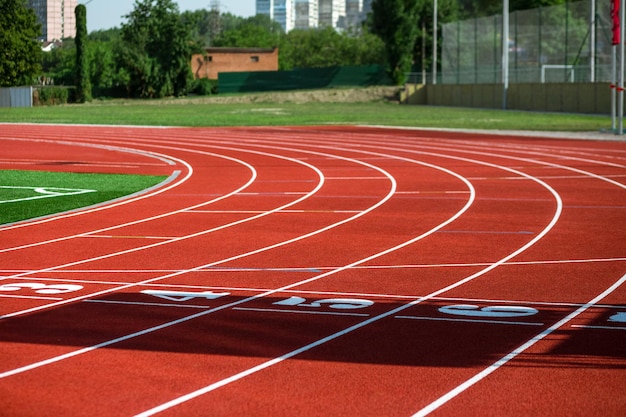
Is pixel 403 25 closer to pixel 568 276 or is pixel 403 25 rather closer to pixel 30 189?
pixel 30 189

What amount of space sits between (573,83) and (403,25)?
3568 centimetres

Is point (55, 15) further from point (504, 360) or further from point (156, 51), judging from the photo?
point (504, 360)

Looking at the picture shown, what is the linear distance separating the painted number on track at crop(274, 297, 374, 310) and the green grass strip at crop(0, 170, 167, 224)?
18.5ft

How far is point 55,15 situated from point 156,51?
310 ft

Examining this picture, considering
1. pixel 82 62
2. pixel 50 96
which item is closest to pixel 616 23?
pixel 50 96

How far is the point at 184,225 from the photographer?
12.3m

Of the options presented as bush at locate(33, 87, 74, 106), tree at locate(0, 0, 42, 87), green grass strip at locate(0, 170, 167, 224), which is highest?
tree at locate(0, 0, 42, 87)

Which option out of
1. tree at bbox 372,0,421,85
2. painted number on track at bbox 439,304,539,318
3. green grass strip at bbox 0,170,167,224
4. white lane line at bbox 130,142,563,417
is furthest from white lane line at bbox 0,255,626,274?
tree at bbox 372,0,421,85

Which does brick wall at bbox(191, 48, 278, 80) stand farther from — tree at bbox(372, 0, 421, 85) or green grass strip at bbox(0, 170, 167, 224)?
green grass strip at bbox(0, 170, 167, 224)

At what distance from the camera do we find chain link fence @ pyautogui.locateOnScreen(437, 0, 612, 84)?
47969mm

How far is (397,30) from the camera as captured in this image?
8356 centimetres

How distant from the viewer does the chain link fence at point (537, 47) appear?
1889 inches

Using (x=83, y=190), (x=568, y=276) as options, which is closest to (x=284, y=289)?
(x=568, y=276)

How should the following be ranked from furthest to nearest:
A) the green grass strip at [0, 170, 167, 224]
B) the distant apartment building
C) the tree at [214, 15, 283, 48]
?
the distant apartment building
the tree at [214, 15, 283, 48]
the green grass strip at [0, 170, 167, 224]
